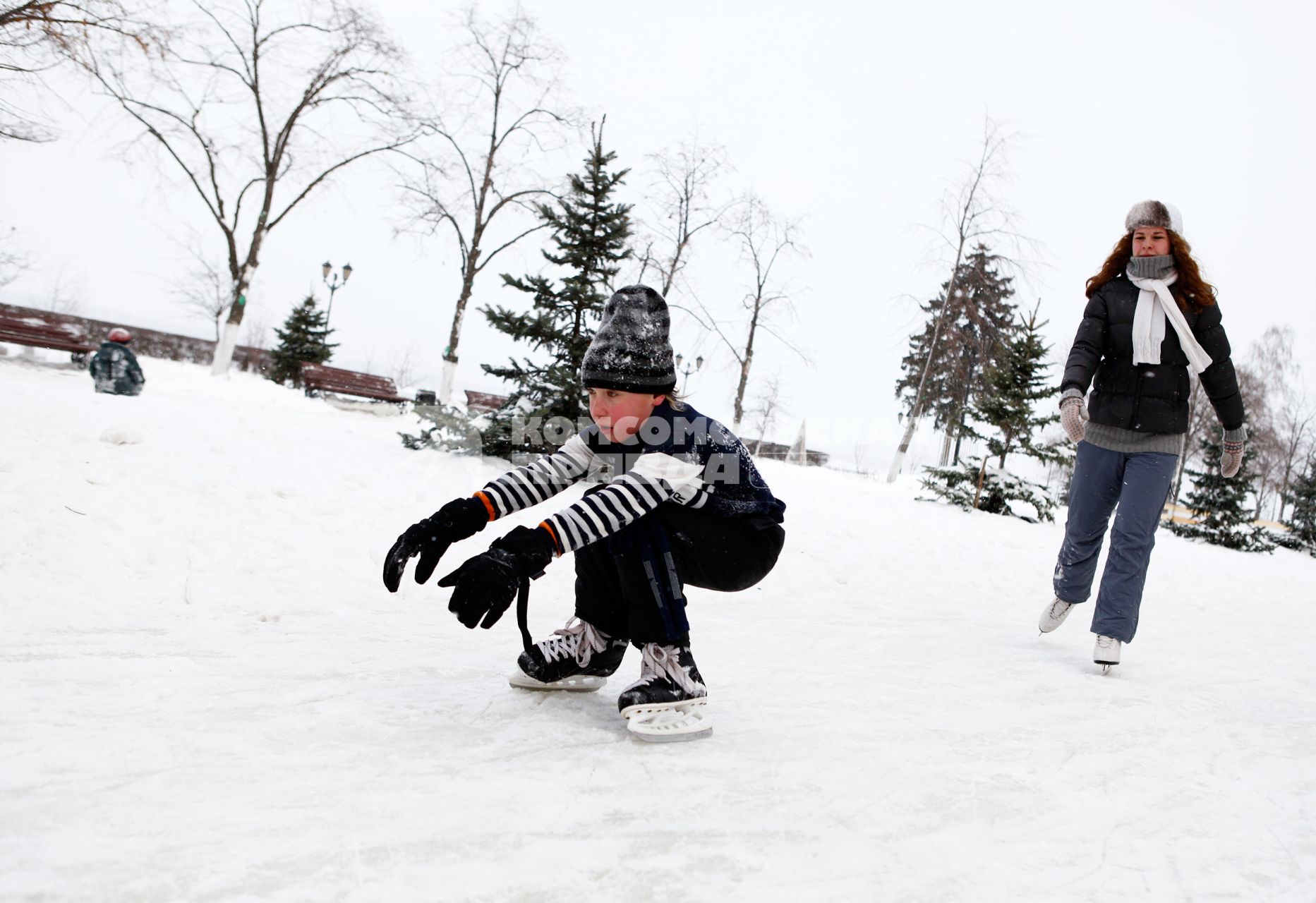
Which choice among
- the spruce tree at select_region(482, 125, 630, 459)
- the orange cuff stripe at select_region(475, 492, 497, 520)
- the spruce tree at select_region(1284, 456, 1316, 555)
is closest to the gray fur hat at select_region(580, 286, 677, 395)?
the orange cuff stripe at select_region(475, 492, 497, 520)

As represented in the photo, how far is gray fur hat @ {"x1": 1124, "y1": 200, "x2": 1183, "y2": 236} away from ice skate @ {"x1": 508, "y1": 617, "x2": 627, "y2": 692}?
2.97 m

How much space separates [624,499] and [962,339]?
18899mm

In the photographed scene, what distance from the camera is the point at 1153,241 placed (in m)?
3.35

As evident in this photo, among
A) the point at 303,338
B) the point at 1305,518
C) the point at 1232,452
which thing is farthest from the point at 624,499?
the point at 303,338

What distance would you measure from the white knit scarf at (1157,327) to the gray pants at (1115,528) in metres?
0.43

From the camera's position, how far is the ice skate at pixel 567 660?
7.60 ft

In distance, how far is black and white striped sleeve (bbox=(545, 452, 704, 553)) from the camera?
189 cm

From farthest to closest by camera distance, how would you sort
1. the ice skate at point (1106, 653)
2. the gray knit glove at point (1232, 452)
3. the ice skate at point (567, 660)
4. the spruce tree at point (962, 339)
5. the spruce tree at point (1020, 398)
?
the spruce tree at point (962, 339) < the spruce tree at point (1020, 398) < the gray knit glove at point (1232, 452) < the ice skate at point (1106, 653) < the ice skate at point (567, 660)

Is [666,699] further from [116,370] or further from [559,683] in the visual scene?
[116,370]

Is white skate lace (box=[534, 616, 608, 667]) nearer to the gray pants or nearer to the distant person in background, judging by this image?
the gray pants

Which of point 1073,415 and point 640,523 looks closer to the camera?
point 640,523

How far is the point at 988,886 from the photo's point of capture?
1383 mm

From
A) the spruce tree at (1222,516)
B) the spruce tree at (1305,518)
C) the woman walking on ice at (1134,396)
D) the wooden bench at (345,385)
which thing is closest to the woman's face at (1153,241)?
the woman walking on ice at (1134,396)

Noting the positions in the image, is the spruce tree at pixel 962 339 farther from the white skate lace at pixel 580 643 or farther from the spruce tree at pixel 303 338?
the spruce tree at pixel 303 338
